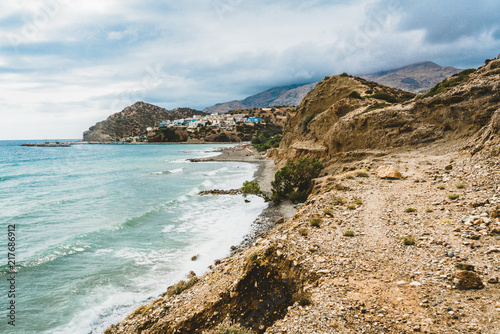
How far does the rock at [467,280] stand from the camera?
184 inches

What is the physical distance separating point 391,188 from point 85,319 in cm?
1382

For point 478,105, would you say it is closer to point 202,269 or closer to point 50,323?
point 202,269

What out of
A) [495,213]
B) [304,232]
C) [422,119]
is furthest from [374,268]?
[422,119]

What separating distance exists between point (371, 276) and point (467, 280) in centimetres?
175

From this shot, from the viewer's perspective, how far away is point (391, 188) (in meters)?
11.5

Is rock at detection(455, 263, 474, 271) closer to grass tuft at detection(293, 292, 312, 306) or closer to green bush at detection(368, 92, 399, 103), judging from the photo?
grass tuft at detection(293, 292, 312, 306)

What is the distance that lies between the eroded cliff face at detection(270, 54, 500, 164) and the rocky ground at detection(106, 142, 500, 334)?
A: 5.24 metres

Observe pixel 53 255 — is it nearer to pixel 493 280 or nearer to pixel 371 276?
pixel 371 276

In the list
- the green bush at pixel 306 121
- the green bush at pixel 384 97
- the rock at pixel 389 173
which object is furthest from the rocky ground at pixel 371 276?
the green bush at pixel 306 121

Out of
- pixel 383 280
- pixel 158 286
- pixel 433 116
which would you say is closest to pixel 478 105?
pixel 433 116

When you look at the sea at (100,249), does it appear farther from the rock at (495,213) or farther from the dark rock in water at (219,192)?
the rock at (495,213)

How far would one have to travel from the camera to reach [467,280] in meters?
4.73

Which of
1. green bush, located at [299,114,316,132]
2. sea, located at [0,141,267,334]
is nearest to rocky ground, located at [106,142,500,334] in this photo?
sea, located at [0,141,267,334]

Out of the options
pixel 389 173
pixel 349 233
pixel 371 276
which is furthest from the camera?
pixel 389 173
